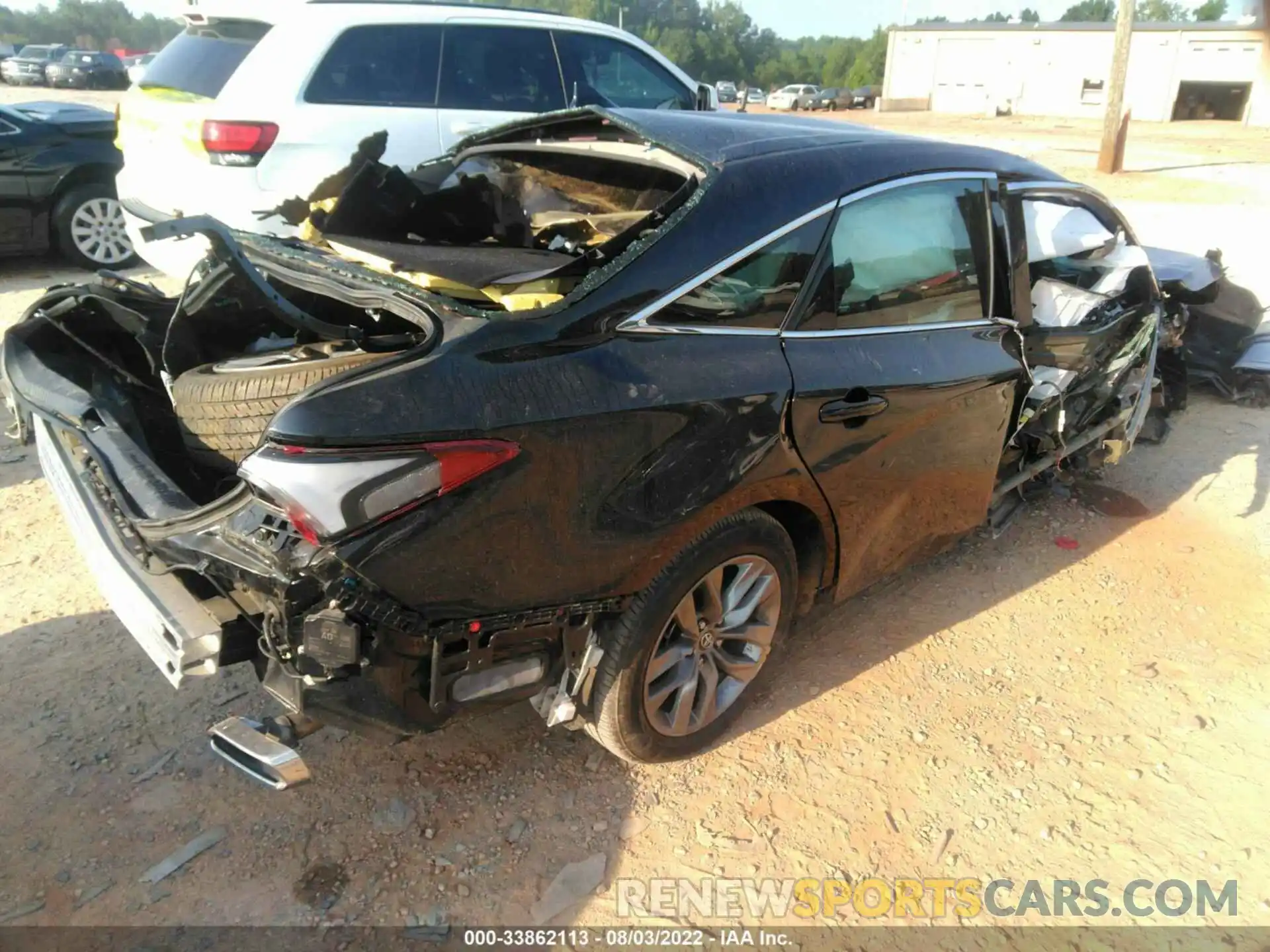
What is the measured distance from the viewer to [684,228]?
8.14 ft

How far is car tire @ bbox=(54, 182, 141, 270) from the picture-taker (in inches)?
298

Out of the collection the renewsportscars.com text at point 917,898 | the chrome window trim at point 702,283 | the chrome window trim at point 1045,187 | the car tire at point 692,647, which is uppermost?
the chrome window trim at point 1045,187

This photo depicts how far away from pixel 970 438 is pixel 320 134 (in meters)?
4.14

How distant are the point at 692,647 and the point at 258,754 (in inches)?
47.2

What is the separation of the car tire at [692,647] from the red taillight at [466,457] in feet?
1.98

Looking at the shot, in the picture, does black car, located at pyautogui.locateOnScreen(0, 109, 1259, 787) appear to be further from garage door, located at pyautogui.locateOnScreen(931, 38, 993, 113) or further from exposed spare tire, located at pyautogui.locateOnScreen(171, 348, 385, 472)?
garage door, located at pyautogui.locateOnScreen(931, 38, 993, 113)

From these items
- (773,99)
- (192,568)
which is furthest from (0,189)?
(773,99)

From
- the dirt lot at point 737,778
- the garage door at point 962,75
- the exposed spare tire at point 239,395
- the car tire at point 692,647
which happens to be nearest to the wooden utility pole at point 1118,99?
the dirt lot at point 737,778

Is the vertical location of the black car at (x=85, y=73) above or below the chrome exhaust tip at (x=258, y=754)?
above

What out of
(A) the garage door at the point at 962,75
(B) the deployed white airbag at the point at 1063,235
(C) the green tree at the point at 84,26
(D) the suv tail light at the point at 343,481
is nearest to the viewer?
(D) the suv tail light at the point at 343,481

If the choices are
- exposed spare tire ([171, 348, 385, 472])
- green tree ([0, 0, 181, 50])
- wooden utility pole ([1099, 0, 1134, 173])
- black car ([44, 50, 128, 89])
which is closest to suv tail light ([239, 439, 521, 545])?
exposed spare tire ([171, 348, 385, 472])

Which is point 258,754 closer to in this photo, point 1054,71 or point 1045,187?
point 1045,187

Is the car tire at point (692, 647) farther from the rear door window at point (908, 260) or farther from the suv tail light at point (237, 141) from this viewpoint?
the suv tail light at point (237, 141)

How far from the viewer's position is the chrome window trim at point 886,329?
A: 2.72m
